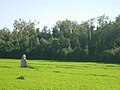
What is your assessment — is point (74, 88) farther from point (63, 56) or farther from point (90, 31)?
point (90, 31)

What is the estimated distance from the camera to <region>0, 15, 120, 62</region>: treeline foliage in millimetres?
102188

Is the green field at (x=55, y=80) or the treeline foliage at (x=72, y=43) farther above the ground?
the treeline foliage at (x=72, y=43)

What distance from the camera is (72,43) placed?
4478 inches

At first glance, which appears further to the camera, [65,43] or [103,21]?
[103,21]

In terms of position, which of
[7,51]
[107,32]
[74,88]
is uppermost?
[107,32]

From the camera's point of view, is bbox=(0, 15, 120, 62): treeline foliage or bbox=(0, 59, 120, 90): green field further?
bbox=(0, 15, 120, 62): treeline foliage

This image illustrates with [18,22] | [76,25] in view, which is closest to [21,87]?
[76,25]

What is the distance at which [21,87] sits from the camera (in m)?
19.4

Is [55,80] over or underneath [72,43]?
underneath

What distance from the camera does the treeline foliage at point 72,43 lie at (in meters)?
102

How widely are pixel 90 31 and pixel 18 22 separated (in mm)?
40940

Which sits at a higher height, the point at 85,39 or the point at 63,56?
the point at 85,39

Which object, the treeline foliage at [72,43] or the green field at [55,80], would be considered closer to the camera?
the green field at [55,80]

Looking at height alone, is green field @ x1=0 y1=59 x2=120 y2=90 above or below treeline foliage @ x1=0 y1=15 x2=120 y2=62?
below
